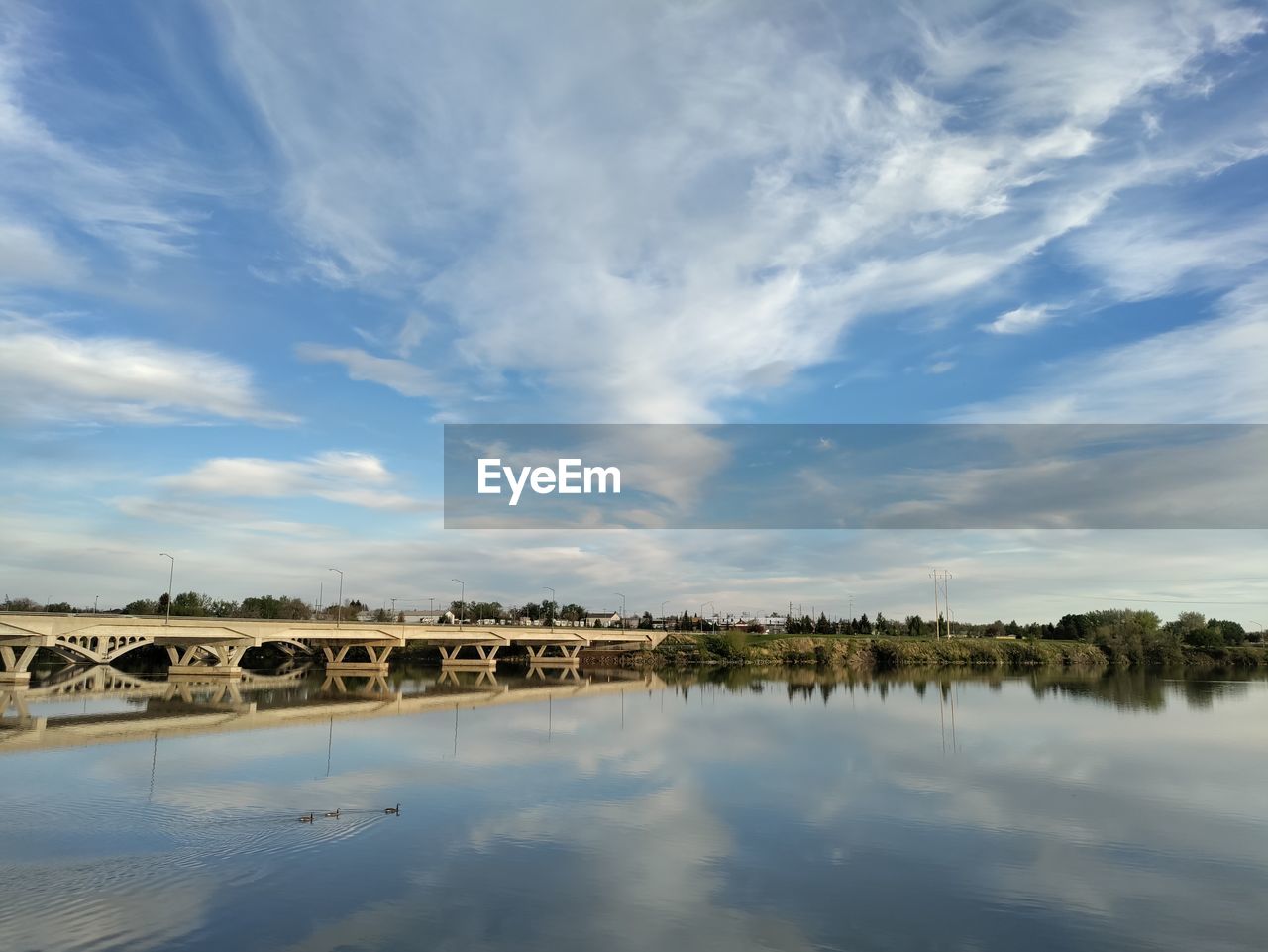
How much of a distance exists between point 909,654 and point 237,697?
431 feet

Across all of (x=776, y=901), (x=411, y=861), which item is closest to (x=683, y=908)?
(x=776, y=901)

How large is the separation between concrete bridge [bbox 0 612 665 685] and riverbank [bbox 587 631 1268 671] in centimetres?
726

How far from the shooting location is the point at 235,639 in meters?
99.8

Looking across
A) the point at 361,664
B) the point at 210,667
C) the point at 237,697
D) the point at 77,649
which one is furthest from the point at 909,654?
the point at 77,649

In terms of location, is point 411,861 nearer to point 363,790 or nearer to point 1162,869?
point 363,790

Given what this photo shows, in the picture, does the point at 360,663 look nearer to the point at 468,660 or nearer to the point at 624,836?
the point at 468,660

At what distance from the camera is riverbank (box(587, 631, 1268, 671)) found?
163000mm

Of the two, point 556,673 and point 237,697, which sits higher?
point 237,697

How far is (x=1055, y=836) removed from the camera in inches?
1069

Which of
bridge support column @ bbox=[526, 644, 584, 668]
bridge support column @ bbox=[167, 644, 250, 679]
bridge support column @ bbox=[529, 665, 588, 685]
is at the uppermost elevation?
bridge support column @ bbox=[167, 644, 250, 679]

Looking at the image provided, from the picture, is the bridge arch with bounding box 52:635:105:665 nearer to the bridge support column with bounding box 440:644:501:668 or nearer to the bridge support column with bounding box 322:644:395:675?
the bridge support column with bounding box 322:644:395:675

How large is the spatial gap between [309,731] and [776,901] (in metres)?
39.8

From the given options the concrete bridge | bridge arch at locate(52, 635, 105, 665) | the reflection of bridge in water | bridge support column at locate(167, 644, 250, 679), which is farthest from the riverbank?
bridge arch at locate(52, 635, 105, 665)

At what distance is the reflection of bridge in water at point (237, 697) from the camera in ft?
164
